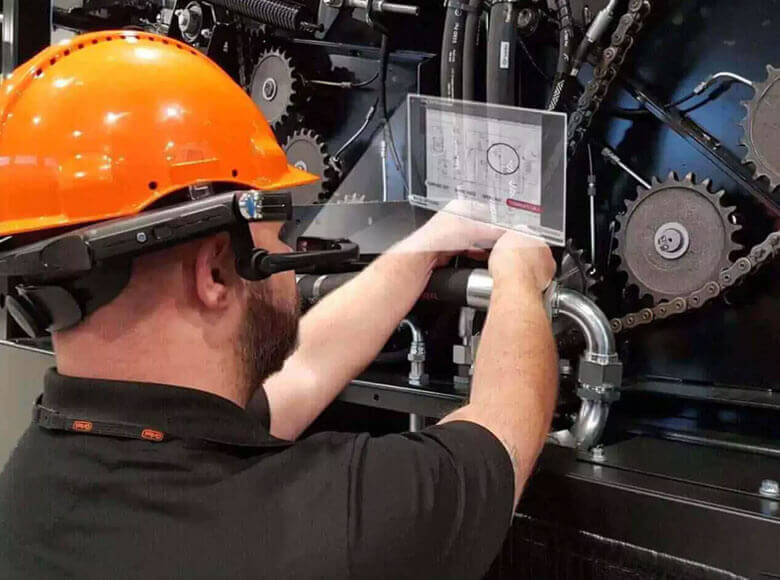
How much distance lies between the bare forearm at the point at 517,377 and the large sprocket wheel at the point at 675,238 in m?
0.31

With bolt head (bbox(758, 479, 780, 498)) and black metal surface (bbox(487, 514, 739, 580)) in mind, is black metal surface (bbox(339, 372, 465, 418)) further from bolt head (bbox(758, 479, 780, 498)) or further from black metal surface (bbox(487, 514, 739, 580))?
bolt head (bbox(758, 479, 780, 498))

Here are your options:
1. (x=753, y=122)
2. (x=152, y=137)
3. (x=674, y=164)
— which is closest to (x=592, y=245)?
(x=674, y=164)

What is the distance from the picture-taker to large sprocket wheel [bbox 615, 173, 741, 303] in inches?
38.8

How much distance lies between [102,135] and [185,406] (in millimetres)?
244

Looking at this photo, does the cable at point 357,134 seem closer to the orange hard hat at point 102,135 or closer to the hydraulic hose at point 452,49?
the hydraulic hose at point 452,49

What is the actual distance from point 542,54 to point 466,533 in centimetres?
73

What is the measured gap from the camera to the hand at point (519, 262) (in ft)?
2.62

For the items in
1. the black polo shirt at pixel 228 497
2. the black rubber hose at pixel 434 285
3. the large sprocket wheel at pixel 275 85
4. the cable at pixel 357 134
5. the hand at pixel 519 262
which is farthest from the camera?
the large sprocket wheel at pixel 275 85

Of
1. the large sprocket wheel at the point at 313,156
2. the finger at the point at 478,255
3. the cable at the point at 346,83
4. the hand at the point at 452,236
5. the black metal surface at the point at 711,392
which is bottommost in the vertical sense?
the black metal surface at the point at 711,392

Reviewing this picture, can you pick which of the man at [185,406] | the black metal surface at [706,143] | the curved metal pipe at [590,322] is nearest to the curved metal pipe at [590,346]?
the curved metal pipe at [590,322]

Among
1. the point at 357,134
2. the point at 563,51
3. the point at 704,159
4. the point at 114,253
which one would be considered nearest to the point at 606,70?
the point at 563,51

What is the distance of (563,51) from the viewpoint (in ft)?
3.31

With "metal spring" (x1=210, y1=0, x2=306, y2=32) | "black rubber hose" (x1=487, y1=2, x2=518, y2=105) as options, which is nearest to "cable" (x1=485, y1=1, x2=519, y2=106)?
"black rubber hose" (x1=487, y1=2, x2=518, y2=105)

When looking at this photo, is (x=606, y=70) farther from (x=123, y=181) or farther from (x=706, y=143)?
(x=123, y=181)
